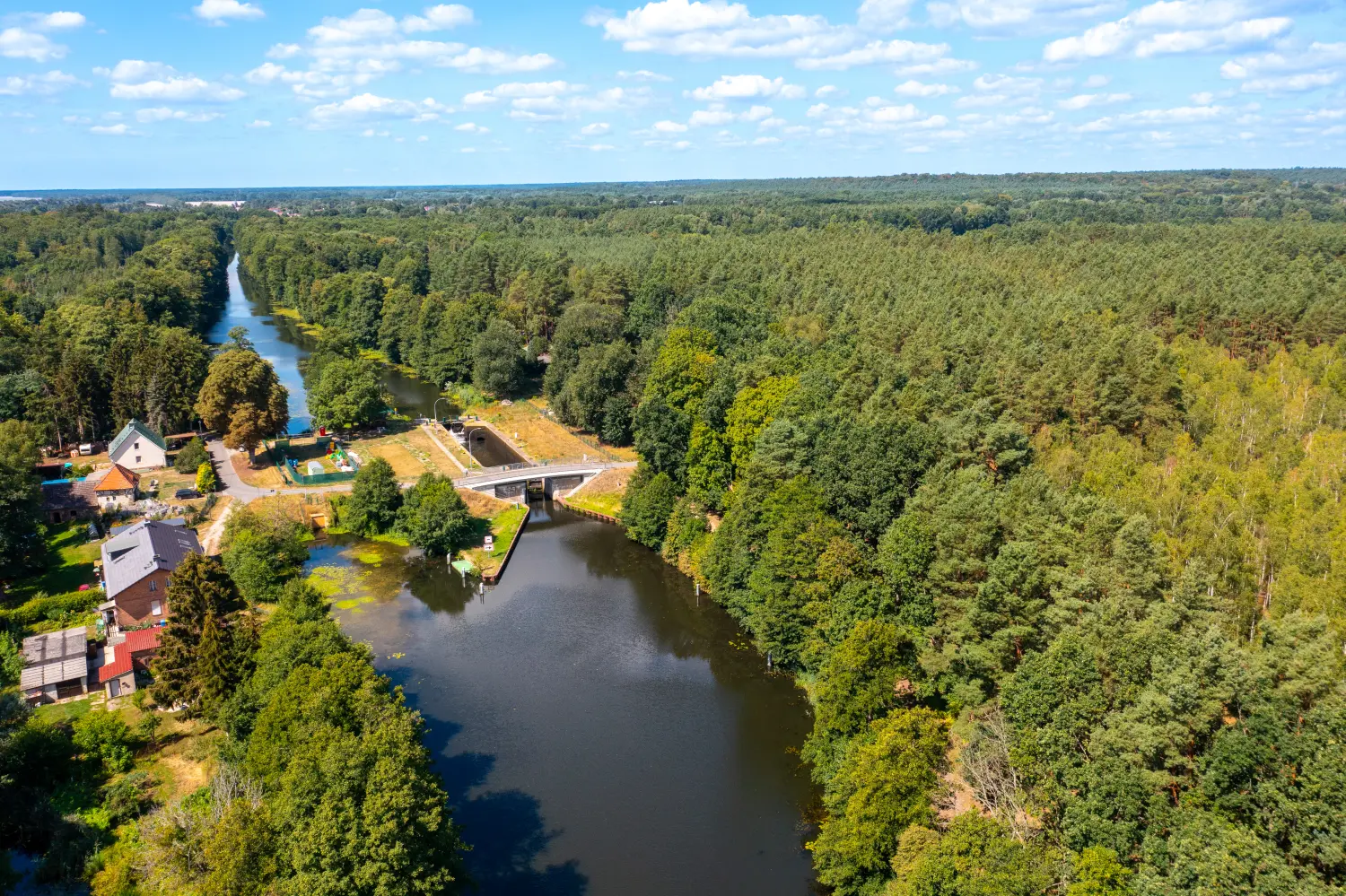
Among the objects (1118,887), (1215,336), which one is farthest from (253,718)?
(1215,336)

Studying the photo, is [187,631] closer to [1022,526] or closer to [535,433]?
[1022,526]

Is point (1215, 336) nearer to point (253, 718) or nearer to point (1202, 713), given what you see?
point (1202, 713)

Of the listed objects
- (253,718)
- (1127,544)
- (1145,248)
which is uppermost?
(1145,248)

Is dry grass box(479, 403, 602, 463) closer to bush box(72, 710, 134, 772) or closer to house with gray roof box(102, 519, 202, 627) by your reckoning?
house with gray roof box(102, 519, 202, 627)

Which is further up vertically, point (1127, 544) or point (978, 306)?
point (978, 306)

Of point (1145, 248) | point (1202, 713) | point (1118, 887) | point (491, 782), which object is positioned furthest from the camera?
point (1145, 248)

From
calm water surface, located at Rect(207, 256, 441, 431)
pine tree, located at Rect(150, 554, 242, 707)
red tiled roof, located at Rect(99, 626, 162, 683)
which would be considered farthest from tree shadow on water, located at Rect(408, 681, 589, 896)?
calm water surface, located at Rect(207, 256, 441, 431)
